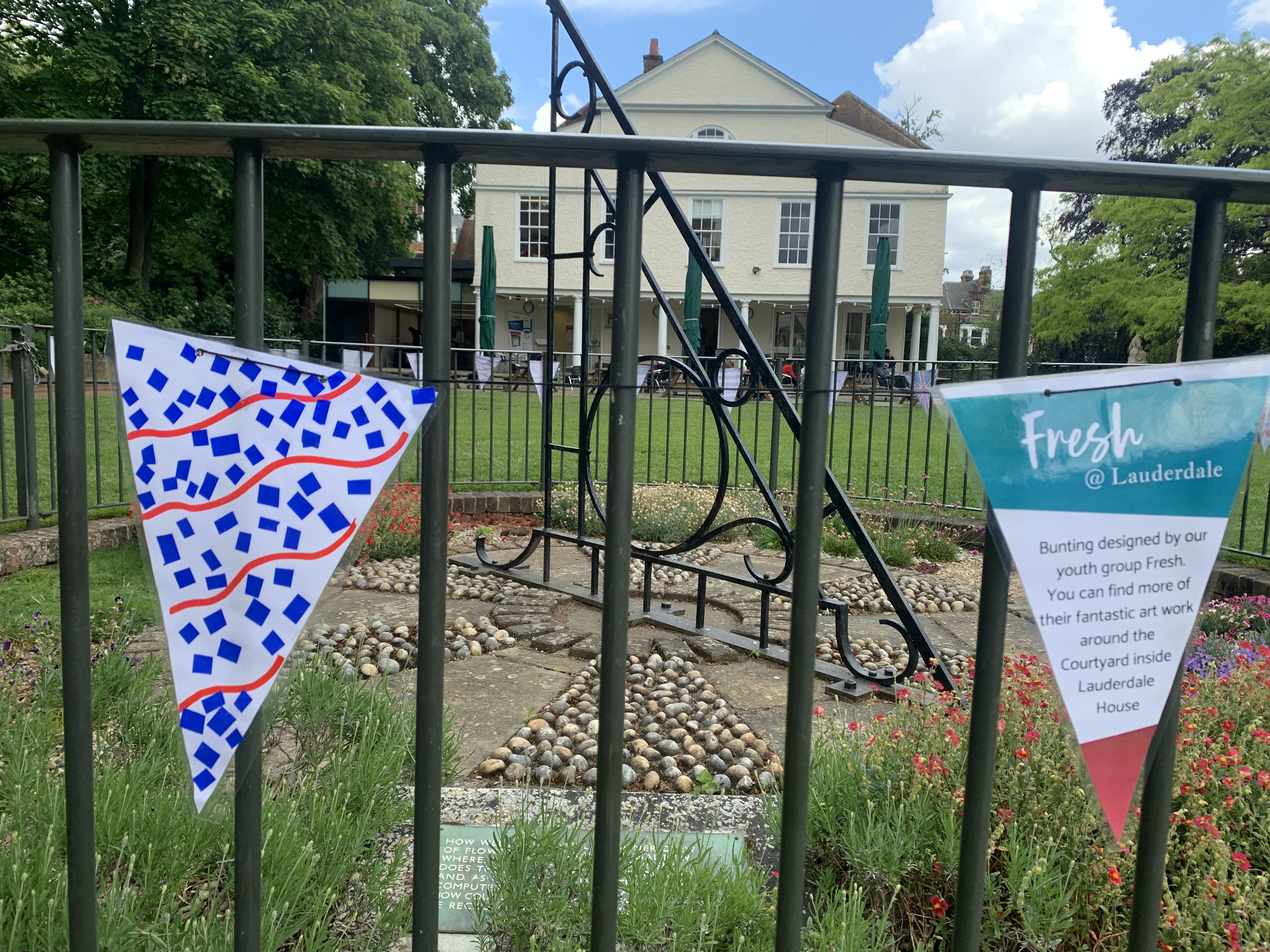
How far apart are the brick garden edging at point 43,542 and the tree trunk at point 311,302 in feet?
75.3

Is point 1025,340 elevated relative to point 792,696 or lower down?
elevated

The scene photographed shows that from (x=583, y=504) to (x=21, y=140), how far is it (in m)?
3.41

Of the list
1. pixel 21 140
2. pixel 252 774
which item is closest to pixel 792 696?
pixel 252 774

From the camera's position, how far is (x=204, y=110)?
18016 millimetres

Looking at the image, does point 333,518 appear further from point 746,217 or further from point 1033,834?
point 746,217

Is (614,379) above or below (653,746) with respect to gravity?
above

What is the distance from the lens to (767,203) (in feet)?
86.3

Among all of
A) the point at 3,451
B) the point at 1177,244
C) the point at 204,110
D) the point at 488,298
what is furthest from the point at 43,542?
the point at 1177,244

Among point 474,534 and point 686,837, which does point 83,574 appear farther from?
point 474,534

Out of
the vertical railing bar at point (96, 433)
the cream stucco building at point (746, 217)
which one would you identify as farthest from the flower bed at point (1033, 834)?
the cream stucco building at point (746, 217)

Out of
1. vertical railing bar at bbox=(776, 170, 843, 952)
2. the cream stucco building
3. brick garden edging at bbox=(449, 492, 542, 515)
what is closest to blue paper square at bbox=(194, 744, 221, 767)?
vertical railing bar at bbox=(776, 170, 843, 952)

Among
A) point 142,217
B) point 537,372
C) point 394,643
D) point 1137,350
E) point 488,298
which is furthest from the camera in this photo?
point 1137,350

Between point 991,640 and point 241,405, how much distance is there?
3.16 ft

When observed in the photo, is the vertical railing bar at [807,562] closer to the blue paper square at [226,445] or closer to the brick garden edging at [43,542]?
the blue paper square at [226,445]
